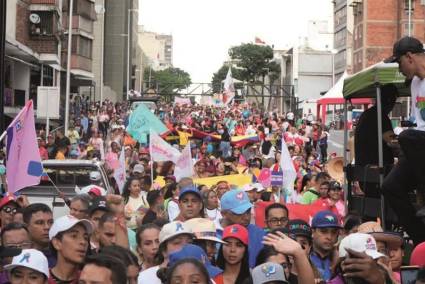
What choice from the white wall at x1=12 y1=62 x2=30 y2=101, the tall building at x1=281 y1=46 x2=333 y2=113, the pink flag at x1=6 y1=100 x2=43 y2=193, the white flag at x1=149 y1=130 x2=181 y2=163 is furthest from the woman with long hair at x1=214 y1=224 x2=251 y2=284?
the tall building at x1=281 y1=46 x2=333 y2=113

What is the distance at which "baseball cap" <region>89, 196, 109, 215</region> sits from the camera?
356 inches

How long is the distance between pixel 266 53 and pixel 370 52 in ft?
118

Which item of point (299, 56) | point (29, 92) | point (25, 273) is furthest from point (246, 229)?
point (299, 56)

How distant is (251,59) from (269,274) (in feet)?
376

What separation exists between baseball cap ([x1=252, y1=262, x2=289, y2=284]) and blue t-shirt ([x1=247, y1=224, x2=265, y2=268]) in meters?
1.16

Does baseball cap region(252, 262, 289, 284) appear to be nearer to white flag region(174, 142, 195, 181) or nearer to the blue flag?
white flag region(174, 142, 195, 181)

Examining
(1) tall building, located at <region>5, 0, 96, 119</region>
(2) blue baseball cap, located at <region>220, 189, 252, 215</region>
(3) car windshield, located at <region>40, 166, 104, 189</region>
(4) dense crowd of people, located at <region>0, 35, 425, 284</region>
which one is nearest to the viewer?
(4) dense crowd of people, located at <region>0, 35, 425, 284</region>

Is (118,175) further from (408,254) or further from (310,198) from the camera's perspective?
(408,254)

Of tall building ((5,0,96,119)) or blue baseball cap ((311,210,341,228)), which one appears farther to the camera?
tall building ((5,0,96,119))

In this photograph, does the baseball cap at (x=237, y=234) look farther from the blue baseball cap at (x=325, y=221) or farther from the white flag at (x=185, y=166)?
the white flag at (x=185, y=166)

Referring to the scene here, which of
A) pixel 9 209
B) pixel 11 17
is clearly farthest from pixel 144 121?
pixel 11 17

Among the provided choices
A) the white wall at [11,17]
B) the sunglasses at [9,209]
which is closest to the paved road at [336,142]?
the sunglasses at [9,209]

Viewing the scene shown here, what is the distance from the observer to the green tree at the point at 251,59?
119375 mm

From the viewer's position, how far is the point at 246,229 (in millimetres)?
7582
